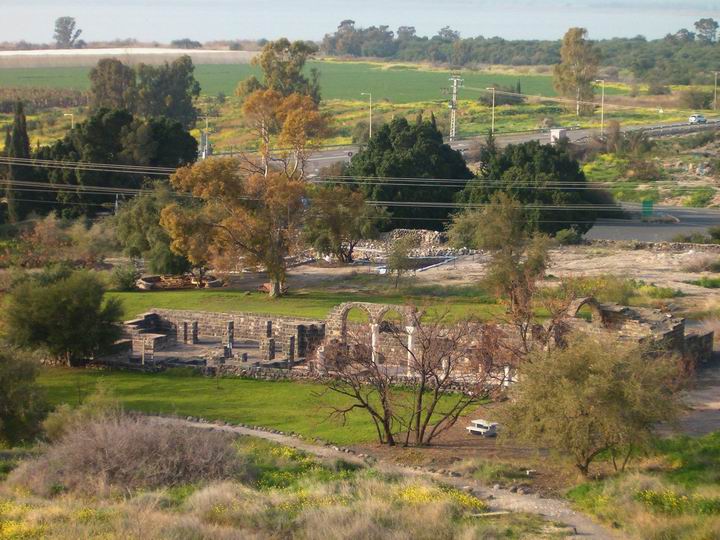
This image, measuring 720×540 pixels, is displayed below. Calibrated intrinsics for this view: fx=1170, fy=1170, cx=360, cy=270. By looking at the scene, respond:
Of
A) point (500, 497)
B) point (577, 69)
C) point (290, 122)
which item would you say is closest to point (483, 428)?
point (500, 497)

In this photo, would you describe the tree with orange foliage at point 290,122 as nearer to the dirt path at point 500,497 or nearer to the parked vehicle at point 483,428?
the parked vehicle at point 483,428

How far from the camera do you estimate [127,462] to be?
24.1m

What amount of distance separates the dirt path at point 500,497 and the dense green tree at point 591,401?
63.7 inches

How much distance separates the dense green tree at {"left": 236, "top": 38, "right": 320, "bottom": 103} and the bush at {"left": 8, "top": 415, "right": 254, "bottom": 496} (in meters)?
77.9

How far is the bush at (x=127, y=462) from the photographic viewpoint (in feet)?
77.3

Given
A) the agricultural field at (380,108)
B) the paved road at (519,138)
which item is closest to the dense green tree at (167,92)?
the agricultural field at (380,108)

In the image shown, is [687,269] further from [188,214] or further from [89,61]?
[89,61]

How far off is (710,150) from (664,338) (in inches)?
2569

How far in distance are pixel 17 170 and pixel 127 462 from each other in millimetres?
46753

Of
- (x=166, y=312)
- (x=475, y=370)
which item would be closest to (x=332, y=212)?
(x=166, y=312)

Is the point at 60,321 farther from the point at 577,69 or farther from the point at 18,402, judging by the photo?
the point at 577,69

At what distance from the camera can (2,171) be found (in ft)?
226

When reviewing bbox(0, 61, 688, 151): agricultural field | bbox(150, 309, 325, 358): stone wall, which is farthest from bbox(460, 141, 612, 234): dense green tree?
bbox(150, 309, 325, 358): stone wall

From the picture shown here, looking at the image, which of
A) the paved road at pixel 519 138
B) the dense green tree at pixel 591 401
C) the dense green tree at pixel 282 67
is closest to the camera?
the dense green tree at pixel 591 401
